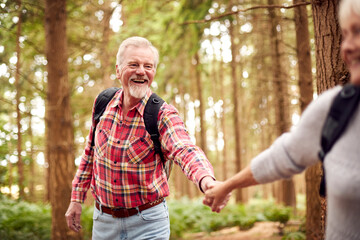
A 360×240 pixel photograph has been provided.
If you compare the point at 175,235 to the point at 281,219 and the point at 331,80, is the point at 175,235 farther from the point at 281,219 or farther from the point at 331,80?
the point at 331,80

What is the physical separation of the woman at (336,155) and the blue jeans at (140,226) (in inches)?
51.7

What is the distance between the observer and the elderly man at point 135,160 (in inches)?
110

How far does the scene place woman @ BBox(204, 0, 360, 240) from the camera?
1.46 meters

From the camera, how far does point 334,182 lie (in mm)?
1507

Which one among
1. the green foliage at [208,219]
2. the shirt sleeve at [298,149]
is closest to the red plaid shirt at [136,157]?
the shirt sleeve at [298,149]

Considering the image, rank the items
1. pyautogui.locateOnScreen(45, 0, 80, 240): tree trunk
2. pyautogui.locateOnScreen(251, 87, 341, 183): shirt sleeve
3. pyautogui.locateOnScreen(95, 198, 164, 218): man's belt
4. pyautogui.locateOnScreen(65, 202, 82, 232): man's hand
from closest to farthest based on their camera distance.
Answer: pyautogui.locateOnScreen(251, 87, 341, 183): shirt sleeve < pyautogui.locateOnScreen(95, 198, 164, 218): man's belt < pyautogui.locateOnScreen(65, 202, 82, 232): man's hand < pyautogui.locateOnScreen(45, 0, 80, 240): tree trunk

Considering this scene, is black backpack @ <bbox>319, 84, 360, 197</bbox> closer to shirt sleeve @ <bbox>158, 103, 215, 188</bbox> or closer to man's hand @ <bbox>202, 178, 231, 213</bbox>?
man's hand @ <bbox>202, 178, 231, 213</bbox>

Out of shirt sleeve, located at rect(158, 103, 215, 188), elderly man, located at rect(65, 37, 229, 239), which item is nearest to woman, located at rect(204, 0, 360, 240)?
shirt sleeve, located at rect(158, 103, 215, 188)

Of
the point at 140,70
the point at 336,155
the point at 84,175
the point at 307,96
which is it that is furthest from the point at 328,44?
the point at 307,96

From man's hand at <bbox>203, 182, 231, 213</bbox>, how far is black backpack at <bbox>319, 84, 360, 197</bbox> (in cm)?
76

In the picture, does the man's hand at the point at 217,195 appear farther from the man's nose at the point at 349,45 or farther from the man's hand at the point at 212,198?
the man's nose at the point at 349,45

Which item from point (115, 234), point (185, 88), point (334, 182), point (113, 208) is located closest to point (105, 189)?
point (113, 208)

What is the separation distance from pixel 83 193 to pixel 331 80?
8.76 ft

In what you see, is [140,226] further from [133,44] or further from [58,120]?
[58,120]
